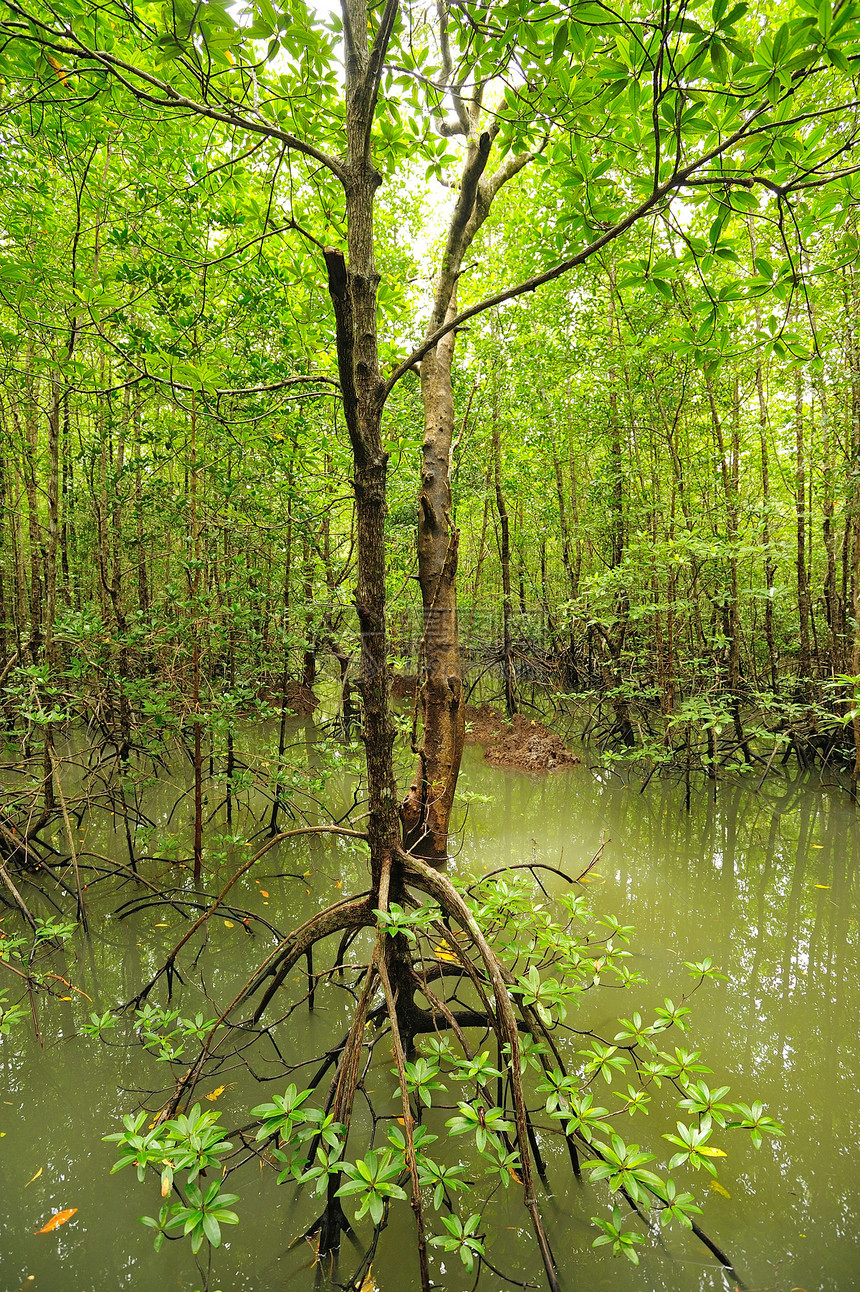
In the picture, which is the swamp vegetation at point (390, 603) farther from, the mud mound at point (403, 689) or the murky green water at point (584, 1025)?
the mud mound at point (403, 689)

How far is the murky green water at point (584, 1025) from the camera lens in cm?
181

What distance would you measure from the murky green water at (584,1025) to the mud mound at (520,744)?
95.0 inches

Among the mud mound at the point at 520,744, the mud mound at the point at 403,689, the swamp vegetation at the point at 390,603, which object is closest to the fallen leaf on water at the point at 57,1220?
the swamp vegetation at the point at 390,603

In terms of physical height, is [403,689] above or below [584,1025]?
above

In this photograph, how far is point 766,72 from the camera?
4.50ft

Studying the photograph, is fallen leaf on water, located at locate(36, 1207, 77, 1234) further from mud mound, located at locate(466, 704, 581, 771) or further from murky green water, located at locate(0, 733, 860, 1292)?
mud mound, located at locate(466, 704, 581, 771)

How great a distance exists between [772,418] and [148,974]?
28.8 ft

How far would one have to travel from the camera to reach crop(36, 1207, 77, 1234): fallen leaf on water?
6.19 ft

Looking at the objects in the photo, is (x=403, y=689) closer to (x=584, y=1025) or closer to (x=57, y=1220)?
(x=584, y=1025)

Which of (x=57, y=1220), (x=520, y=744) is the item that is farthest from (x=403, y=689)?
(x=57, y=1220)

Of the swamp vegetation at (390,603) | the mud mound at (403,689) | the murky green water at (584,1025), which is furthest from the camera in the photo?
the mud mound at (403,689)

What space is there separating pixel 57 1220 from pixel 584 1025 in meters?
2.40

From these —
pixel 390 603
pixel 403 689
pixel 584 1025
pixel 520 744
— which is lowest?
pixel 584 1025

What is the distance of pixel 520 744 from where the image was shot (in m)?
8.31
